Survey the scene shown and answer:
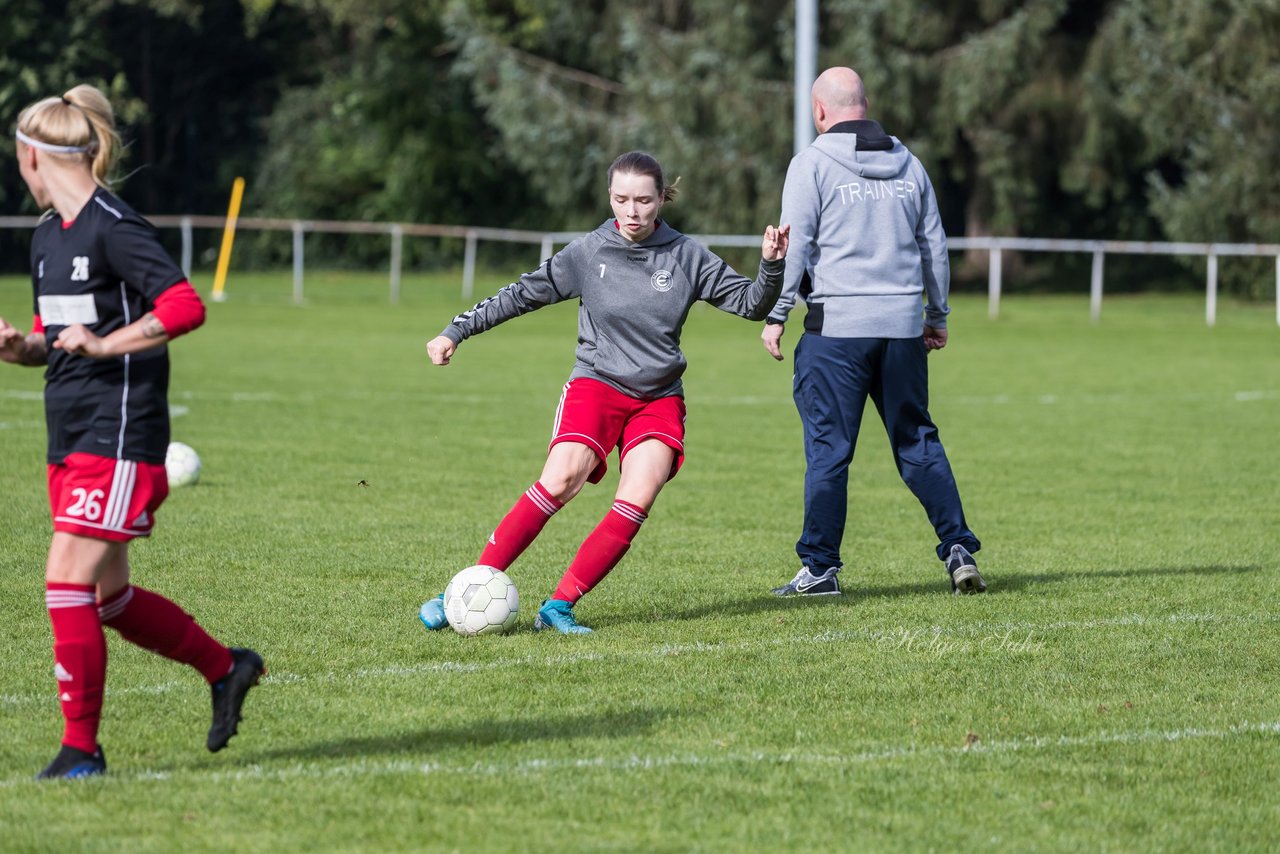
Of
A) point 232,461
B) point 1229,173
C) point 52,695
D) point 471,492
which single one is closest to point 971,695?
point 52,695

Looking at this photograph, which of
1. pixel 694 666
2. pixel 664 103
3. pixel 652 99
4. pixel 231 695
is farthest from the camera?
pixel 652 99

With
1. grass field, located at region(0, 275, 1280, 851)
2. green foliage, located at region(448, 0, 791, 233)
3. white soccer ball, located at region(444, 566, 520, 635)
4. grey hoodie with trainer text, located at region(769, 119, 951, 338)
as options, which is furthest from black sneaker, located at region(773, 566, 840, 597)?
green foliage, located at region(448, 0, 791, 233)

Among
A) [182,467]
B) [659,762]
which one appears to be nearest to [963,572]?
[659,762]

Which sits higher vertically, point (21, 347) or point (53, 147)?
point (53, 147)

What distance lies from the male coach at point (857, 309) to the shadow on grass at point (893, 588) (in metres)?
0.12

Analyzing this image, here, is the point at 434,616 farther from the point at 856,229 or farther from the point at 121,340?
the point at 121,340

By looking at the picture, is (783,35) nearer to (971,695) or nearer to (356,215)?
(356,215)

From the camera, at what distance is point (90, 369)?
181 inches

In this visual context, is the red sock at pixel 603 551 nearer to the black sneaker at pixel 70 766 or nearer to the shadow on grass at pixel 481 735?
the shadow on grass at pixel 481 735

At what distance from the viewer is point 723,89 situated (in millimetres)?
36969

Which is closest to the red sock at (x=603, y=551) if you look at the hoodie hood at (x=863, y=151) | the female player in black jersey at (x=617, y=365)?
the female player in black jersey at (x=617, y=365)

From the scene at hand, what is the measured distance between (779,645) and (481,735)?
1634mm

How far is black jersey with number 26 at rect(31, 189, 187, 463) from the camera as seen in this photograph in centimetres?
456

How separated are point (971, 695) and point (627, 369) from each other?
72.4 inches
